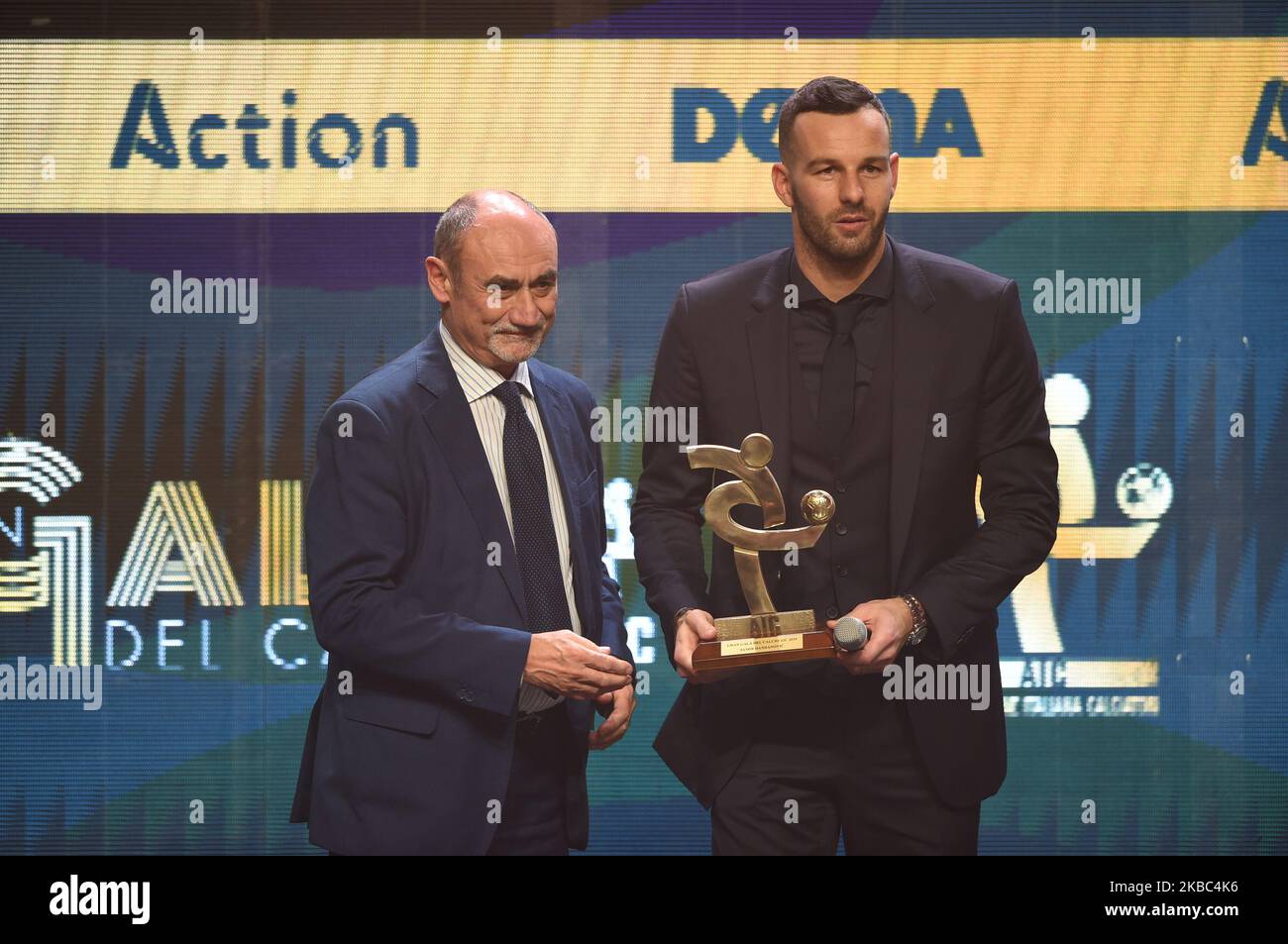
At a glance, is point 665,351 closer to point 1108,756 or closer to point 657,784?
point 657,784

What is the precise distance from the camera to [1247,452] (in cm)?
464

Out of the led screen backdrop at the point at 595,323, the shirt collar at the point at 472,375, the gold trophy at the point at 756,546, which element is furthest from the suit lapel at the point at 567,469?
the led screen backdrop at the point at 595,323

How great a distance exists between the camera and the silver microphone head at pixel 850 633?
2.78 meters

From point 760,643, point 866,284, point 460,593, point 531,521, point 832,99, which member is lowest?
point 760,643

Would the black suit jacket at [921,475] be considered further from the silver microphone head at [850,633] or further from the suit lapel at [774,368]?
the silver microphone head at [850,633]

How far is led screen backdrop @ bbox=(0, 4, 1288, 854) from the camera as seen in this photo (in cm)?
462

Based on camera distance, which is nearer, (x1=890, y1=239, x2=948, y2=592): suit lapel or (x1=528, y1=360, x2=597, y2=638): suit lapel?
(x1=890, y1=239, x2=948, y2=592): suit lapel

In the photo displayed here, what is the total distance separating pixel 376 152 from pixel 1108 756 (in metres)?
3.13

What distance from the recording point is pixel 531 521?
304cm

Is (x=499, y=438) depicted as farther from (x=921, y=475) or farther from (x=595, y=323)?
(x=595, y=323)

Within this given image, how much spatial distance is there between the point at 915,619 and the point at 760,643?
0.33m

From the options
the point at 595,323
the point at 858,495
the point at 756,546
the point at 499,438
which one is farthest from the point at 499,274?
the point at 595,323

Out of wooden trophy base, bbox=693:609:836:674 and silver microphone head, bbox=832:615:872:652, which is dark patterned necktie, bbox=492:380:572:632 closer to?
wooden trophy base, bbox=693:609:836:674

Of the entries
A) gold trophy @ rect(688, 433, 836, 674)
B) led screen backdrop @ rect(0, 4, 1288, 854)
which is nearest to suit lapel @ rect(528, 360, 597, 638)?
gold trophy @ rect(688, 433, 836, 674)
